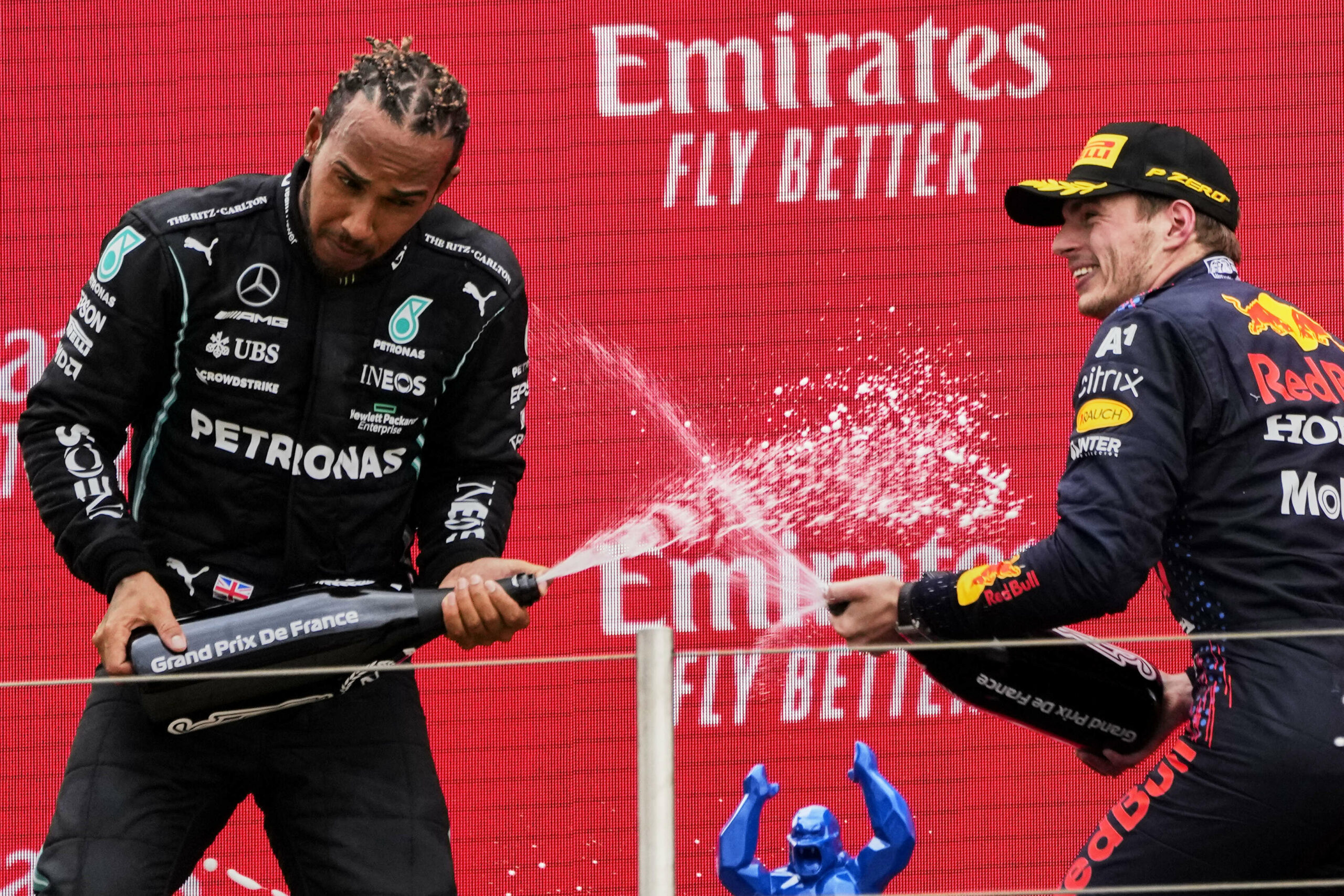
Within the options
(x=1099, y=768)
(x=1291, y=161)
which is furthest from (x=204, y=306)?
(x=1291, y=161)

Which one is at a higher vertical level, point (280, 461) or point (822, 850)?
point (280, 461)

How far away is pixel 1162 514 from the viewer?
162cm

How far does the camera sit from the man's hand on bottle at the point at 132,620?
5.25 ft

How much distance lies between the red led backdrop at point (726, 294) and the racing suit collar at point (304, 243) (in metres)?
1.21

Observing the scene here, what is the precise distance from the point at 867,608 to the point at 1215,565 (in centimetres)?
35

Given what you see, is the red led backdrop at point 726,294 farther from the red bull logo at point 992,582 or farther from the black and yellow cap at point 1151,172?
the red bull logo at point 992,582

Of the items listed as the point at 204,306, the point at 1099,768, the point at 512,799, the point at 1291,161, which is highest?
the point at 1291,161

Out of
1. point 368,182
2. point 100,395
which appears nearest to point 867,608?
point 368,182

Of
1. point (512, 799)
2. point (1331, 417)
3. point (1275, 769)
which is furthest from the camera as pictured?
point (512, 799)

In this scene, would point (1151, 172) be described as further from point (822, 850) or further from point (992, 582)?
point (822, 850)

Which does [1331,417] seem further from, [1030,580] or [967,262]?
[967,262]

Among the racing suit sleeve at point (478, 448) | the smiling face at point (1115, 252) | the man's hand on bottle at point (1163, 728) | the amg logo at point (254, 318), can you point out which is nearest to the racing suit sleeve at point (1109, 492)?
the smiling face at point (1115, 252)

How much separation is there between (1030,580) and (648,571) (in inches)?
53.5

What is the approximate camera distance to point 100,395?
1.68m
